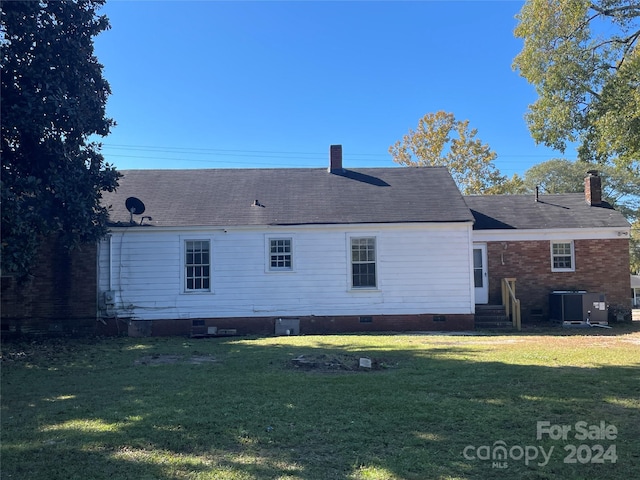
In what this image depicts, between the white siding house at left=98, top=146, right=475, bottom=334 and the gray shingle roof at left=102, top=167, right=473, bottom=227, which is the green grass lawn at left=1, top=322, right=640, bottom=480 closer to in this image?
the white siding house at left=98, top=146, right=475, bottom=334

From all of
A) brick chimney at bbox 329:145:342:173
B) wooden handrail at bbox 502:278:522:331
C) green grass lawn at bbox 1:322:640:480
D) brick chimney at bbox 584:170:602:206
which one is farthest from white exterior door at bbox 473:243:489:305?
A: green grass lawn at bbox 1:322:640:480

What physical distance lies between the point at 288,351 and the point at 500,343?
5.13 metres

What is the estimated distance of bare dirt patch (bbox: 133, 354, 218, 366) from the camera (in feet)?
30.8

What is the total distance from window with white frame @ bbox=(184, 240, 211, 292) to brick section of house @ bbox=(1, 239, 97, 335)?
2855mm

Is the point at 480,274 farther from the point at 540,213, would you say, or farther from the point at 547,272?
the point at 540,213

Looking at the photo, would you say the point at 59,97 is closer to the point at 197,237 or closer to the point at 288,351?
the point at 197,237

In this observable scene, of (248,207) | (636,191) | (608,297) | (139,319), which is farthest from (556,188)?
(139,319)

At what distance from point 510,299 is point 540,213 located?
4.06 meters

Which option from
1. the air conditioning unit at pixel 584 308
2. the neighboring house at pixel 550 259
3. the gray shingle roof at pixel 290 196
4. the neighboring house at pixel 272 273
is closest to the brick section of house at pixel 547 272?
the neighboring house at pixel 550 259

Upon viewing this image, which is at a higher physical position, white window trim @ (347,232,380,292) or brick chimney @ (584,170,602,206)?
brick chimney @ (584,170,602,206)

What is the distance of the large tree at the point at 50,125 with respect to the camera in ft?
33.0

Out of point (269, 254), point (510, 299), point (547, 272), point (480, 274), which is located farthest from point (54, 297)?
point (547, 272)

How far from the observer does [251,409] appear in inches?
228

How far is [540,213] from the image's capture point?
1769 cm
